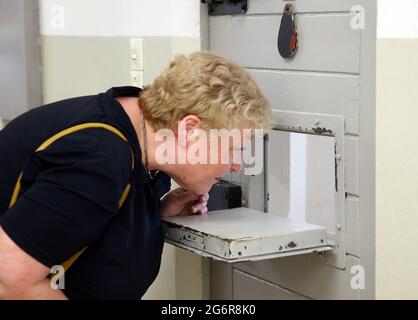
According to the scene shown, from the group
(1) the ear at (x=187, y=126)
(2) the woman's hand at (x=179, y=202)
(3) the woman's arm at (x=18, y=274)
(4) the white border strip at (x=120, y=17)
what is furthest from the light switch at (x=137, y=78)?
(3) the woman's arm at (x=18, y=274)

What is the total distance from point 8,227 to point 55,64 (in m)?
1.69

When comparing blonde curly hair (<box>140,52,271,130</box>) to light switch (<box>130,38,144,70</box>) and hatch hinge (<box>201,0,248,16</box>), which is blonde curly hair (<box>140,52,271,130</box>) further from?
light switch (<box>130,38,144,70</box>)

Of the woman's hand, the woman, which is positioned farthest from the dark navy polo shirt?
the woman's hand

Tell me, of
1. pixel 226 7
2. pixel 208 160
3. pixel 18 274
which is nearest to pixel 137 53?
pixel 226 7

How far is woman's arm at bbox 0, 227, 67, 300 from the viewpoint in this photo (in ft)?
4.78

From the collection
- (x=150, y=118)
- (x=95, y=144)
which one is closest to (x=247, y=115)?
(x=150, y=118)

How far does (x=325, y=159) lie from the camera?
204cm

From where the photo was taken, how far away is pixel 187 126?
1646 mm

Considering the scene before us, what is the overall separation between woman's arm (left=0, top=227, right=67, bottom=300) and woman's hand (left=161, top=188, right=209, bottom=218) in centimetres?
56

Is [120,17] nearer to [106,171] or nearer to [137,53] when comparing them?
[137,53]

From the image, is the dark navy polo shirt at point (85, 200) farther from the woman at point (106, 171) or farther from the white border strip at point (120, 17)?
the white border strip at point (120, 17)

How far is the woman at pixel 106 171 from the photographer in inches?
57.6
